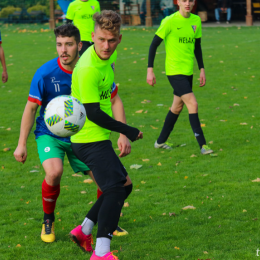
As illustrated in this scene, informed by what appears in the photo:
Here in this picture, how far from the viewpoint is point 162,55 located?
18812 mm

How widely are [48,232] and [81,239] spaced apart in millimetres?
494

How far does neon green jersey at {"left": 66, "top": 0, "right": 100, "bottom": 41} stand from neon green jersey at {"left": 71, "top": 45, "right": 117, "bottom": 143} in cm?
838

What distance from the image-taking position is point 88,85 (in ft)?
12.3

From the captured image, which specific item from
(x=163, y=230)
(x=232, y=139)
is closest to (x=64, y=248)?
(x=163, y=230)

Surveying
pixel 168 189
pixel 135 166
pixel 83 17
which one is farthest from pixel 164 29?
pixel 83 17

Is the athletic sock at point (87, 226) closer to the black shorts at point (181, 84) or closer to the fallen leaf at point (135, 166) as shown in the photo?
the fallen leaf at point (135, 166)

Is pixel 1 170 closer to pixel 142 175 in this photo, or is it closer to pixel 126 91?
pixel 142 175

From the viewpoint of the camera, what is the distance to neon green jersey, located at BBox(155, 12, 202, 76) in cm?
726

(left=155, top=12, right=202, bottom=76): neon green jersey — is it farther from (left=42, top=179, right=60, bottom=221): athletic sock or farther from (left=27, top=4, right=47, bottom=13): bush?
(left=27, top=4, right=47, bottom=13): bush

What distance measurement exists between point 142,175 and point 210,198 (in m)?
1.29

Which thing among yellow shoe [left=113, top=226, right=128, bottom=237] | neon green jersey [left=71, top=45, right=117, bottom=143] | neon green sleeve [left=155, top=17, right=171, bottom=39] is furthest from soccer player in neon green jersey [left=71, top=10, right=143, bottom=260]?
neon green sleeve [left=155, top=17, right=171, bottom=39]

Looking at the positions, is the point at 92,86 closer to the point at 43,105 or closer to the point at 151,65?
the point at 43,105

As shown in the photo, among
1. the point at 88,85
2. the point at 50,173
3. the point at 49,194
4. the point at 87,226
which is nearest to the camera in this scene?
the point at 88,85

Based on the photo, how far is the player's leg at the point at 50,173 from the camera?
4301 millimetres
